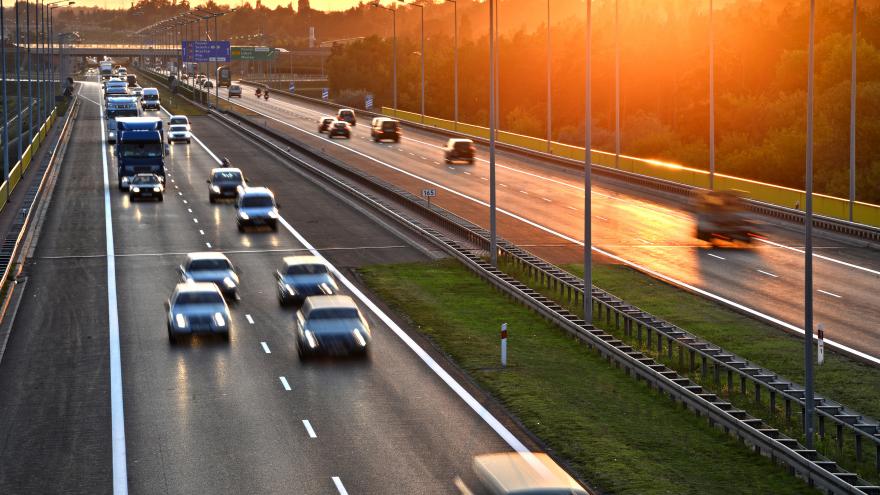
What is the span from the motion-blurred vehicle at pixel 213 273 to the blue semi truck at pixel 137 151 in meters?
30.4

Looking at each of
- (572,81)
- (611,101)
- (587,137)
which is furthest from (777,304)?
(572,81)

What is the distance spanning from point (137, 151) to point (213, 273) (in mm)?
31715

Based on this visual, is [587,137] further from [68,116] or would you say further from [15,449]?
[68,116]

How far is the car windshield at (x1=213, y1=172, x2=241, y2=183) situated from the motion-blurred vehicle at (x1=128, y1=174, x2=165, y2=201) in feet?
9.56

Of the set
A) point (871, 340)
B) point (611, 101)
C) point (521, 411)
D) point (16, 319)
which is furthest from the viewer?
point (611, 101)

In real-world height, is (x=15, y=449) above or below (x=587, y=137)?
below

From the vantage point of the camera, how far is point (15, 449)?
2805cm

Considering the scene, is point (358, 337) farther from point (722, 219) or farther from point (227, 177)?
point (227, 177)

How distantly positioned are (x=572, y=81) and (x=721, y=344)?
150340mm

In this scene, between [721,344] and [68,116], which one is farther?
[68,116]

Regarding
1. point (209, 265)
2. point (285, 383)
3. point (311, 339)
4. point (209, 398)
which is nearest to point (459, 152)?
point (209, 265)

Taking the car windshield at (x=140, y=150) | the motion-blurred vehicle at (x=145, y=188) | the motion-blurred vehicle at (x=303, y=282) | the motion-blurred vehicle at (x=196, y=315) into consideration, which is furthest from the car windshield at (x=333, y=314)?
the car windshield at (x=140, y=150)

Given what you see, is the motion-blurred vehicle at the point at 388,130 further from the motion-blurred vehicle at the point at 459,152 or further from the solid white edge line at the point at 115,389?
the solid white edge line at the point at 115,389

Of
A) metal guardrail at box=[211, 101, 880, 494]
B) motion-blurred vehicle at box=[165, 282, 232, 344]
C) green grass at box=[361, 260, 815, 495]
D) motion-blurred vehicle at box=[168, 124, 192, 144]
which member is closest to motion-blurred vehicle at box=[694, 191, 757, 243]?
metal guardrail at box=[211, 101, 880, 494]
